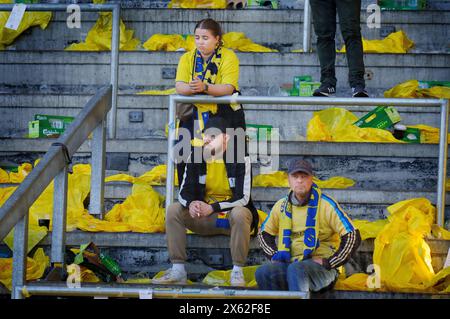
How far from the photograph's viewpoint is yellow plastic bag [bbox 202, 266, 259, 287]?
746cm

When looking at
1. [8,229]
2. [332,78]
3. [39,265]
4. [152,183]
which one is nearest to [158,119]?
[152,183]

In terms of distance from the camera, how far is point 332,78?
8.64 meters

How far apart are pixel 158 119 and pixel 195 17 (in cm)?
140

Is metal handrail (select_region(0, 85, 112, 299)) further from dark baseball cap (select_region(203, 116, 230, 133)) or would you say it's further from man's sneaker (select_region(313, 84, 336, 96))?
man's sneaker (select_region(313, 84, 336, 96))

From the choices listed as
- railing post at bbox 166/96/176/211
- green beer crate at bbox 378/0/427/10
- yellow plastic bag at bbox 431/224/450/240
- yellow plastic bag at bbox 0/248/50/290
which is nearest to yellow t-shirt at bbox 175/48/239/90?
railing post at bbox 166/96/176/211

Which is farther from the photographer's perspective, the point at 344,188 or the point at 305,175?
the point at 344,188

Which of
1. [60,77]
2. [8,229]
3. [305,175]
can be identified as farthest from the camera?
[60,77]

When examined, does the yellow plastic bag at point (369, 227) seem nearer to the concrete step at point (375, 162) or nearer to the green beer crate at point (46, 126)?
the concrete step at point (375, 162)

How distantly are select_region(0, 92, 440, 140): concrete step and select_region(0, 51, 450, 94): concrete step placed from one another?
0.40 metres

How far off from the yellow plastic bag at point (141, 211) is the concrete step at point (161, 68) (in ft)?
5.52

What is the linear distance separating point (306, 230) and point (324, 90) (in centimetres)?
168

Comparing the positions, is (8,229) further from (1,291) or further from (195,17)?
(195,17)

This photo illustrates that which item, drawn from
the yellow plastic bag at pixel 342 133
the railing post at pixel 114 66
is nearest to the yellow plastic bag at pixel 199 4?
the railing post at pixel 114 66

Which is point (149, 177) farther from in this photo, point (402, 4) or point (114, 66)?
point (402, 4)
